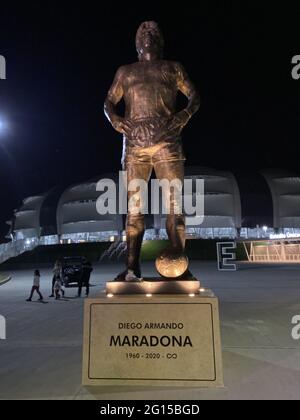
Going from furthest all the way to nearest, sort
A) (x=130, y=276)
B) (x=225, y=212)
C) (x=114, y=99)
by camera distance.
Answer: (x=225, y=212) → (x=114, y=99) → (x=130, y=276)

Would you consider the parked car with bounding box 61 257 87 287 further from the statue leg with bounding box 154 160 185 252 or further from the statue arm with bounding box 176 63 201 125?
the statue arm with bounding box 176 63 201 125

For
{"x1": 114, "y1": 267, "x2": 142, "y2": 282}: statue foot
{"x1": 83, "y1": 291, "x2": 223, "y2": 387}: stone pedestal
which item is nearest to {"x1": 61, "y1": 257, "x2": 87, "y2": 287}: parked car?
{"x1": 114, "y1": 267, "x2": 142, "y2": 282}: statue foot

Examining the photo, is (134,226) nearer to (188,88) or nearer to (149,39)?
(188,88)

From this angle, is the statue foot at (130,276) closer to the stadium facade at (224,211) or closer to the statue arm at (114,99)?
the statue arm at (114,99)

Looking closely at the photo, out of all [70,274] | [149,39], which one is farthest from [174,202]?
[70,274]

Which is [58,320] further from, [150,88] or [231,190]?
[231,190]

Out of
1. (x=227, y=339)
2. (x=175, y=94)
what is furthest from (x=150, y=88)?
(x=227, y=339)

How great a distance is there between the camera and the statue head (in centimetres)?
484

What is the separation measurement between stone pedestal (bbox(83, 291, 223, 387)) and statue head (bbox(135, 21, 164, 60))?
10.0 ft

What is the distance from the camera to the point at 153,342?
3777 mm

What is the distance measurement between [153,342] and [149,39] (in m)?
3.58

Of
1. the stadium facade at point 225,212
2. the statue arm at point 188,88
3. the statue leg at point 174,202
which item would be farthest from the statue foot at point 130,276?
the stadium facade at point 225,212

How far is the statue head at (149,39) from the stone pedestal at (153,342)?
305 centimetres

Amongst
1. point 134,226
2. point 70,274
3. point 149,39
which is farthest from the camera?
point 70,274
